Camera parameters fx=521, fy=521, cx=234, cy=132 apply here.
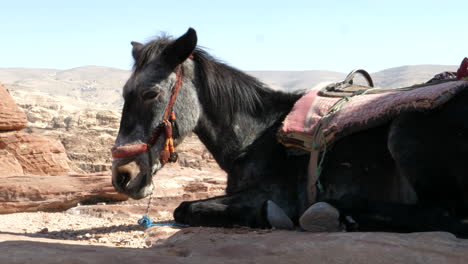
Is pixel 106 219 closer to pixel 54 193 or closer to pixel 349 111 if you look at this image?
pixel 54 193

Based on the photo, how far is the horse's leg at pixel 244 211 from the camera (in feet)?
11.8

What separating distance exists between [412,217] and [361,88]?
5.24 feet

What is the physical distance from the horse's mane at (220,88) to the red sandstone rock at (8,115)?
21.7 ft

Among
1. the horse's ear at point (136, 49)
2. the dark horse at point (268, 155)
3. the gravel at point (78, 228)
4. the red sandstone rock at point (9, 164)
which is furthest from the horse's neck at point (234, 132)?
the red sandstone rock at point (9, 164)

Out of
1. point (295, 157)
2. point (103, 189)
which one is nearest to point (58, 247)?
point (295, 157)

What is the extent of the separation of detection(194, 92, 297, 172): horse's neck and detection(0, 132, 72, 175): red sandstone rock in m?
6.50

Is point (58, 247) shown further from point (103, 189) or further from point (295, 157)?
point (103, 189)

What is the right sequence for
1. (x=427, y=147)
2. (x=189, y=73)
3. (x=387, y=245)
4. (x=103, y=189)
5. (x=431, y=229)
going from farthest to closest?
1. (x=103, y=189)
2. (x=189, y=73)
3. (x=427, y=147)
4. (x=431, y=229)
5. (x=387, y=245)

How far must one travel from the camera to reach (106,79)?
344 ft

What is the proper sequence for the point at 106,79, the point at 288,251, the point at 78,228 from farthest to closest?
the point at 106,79 → the point at 78,228 → the point at 288,251

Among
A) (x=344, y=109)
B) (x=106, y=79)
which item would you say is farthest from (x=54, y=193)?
(x=106, y=79)

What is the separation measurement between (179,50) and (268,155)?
1128mm

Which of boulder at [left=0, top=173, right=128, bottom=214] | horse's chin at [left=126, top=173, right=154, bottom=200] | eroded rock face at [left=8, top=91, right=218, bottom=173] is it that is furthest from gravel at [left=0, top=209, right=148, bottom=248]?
eroded rock face at [left=8, top=91, right=218, bottom=173]

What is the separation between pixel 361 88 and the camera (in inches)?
169
